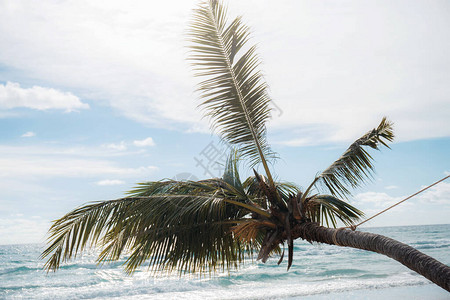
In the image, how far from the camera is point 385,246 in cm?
384

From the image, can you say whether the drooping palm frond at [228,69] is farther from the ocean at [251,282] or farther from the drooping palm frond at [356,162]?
the ocean at [251,282]

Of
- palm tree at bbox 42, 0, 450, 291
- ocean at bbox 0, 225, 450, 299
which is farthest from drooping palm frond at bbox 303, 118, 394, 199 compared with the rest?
ocean at bbox 0, 225, 450, 299

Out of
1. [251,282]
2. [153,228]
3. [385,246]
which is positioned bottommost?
[251,282]

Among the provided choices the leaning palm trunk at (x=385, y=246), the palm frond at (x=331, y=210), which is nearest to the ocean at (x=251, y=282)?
the palm frond at (x=331, y=210)

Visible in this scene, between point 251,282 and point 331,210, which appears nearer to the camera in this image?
point 331,210

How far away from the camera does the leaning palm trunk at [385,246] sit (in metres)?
3.15

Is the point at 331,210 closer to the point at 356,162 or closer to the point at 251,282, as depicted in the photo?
the point at 356,162

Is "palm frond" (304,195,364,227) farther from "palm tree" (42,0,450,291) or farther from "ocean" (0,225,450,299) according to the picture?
"ocean" (0,225,450,299)

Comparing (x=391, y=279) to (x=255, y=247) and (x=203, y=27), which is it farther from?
(x=203, y=27)

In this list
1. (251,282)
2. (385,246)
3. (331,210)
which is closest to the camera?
(385,246)

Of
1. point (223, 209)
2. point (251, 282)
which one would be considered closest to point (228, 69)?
point (223, 209)

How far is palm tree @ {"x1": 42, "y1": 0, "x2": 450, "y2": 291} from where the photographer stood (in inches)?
203

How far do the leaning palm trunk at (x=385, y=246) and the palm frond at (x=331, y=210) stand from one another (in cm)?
79

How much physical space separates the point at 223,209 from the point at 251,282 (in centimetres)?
1347
